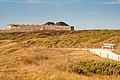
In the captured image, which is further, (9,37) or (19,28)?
(19,28)

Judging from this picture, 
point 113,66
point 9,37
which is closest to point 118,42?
point 9,37

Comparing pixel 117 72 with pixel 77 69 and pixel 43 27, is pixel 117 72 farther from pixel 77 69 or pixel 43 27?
pixel 43 27

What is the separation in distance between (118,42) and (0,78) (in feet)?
178

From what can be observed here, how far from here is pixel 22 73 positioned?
19.0 m

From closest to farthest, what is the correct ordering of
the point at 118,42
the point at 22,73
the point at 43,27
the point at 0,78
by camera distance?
the point at 0,78, the point at 22,73, the point at 118,42, the point at 43,27

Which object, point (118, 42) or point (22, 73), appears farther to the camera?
point (118, 42)

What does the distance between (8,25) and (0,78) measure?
10764 centimetres

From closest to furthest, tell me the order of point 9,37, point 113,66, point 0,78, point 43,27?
point 0,78 < point 113,66 < point 9,37 < point 43,27

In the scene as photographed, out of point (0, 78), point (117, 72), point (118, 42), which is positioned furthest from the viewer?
point (118, 42)

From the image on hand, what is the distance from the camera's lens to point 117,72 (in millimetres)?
21672

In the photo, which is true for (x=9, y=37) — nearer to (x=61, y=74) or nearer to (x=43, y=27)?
(x=43, y=27)

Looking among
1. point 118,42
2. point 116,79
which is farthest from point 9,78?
point 118,42

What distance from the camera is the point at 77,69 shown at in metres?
22.2

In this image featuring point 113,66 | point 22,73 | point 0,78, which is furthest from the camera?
point 113,66
